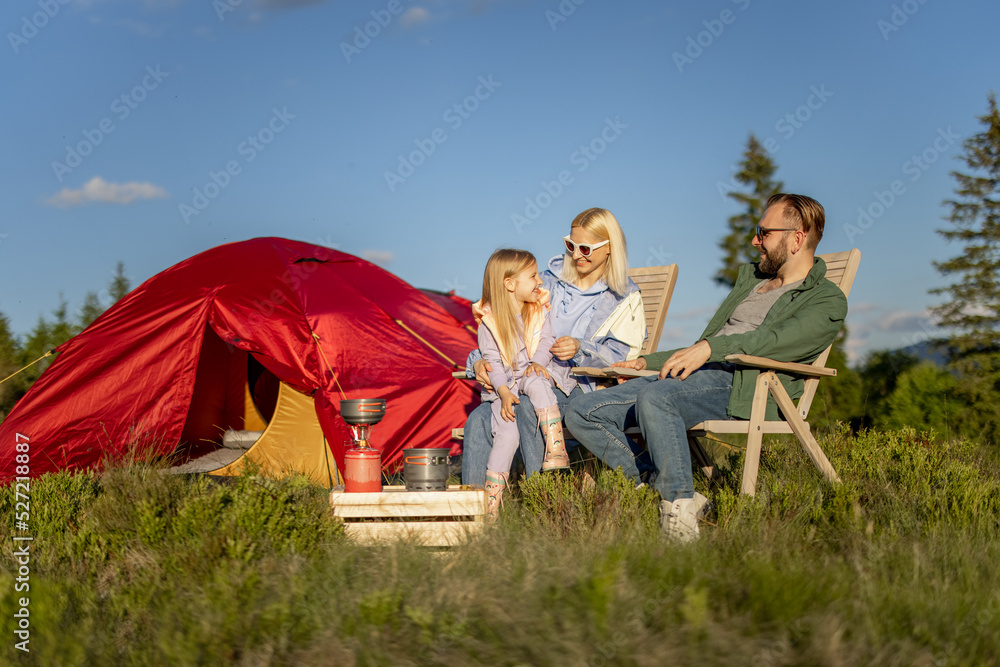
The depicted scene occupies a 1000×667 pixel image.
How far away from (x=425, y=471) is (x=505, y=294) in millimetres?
1097

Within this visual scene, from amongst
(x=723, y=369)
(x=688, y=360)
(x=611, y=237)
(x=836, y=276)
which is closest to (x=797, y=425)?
(x=723, y=369)

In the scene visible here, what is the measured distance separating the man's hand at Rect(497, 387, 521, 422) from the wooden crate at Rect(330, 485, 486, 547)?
561mm

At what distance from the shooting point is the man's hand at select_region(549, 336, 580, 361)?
394cm

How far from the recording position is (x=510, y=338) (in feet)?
13.3

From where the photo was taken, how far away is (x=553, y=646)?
77.9 inches

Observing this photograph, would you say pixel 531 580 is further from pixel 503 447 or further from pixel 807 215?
pixel 807 215

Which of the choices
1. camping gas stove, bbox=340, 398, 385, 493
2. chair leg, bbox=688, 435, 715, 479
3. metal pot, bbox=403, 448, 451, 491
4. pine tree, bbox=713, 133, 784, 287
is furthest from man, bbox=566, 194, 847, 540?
pine tree, bbox=713, 133, 784, 287

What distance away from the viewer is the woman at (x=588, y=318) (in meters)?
4.05

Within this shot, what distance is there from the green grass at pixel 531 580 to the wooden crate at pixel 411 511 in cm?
11

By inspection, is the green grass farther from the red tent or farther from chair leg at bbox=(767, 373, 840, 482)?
the red tent

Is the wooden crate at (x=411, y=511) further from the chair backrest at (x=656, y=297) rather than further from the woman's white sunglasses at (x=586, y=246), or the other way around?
the chair backrest at (x=656, y=297)

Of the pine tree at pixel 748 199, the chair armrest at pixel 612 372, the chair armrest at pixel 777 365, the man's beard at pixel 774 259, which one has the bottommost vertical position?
the chair armrest at pixel 777 365

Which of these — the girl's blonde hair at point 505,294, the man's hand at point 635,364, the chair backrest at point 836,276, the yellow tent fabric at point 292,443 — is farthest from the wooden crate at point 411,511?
the yellow tent fabric at point 292,443

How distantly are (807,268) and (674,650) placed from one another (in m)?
2.53
